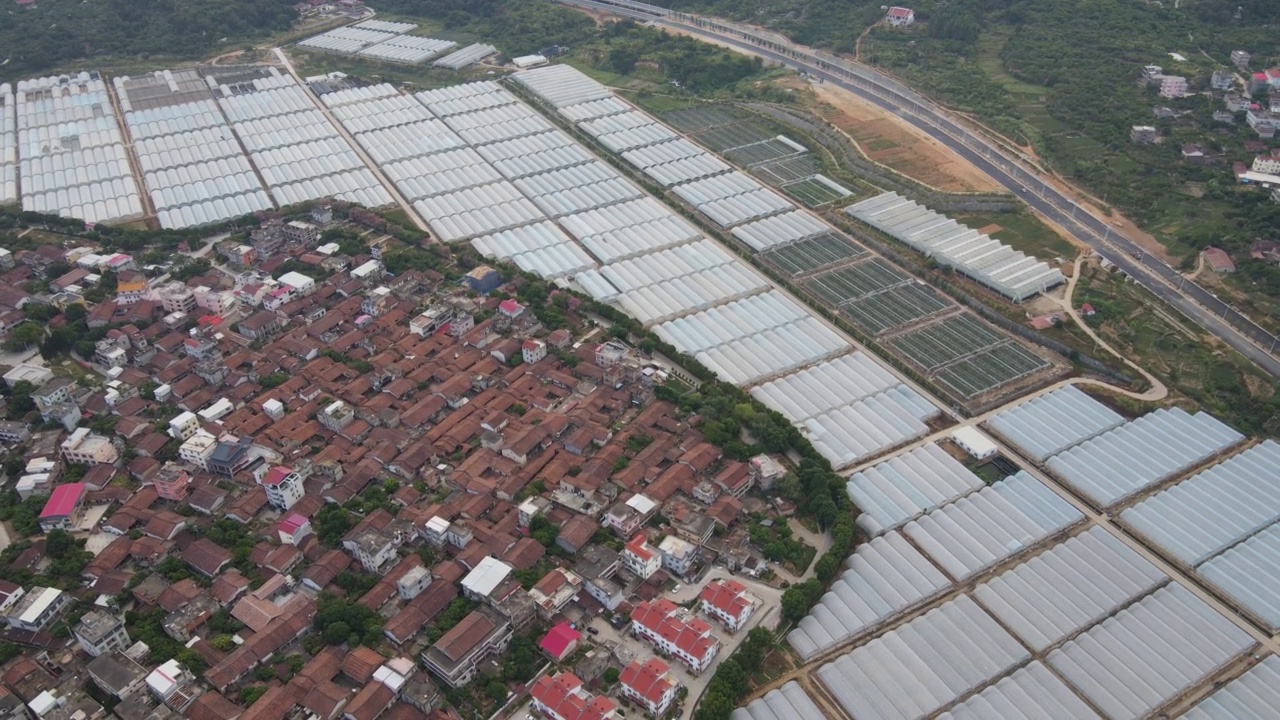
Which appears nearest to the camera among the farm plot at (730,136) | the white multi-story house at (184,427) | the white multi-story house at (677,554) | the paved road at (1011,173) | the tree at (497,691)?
the tree at (497,691)

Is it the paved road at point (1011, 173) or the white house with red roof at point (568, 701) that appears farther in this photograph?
the paved road at point (1011, 173)

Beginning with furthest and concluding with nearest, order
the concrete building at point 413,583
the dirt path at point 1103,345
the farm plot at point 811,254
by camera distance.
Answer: the farm plot at point 811,254 → the dirt path at point 1103,345 → the concrete building at point 413,583

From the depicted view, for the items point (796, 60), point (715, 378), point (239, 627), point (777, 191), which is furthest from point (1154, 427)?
point (796, 60)

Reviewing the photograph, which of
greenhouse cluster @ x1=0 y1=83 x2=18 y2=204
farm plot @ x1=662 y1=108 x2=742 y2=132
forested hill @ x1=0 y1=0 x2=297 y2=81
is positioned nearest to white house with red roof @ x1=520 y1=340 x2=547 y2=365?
farm plot @ x1=662 y1=108 x2=742 y2=132

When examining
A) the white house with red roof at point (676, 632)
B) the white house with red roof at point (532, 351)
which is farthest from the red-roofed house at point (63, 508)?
the white house with red roof at point (676, 632)

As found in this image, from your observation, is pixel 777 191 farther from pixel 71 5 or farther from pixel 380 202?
pixel 71 5

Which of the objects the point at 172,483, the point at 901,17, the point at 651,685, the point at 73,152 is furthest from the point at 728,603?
the point at 901,17

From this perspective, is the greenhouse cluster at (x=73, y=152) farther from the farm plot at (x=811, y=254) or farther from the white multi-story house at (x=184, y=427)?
the farm plot at (x=811, y=254)

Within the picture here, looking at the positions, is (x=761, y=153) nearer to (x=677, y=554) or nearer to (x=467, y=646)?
(x=677, y=554)

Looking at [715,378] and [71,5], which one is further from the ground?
[71,5]
